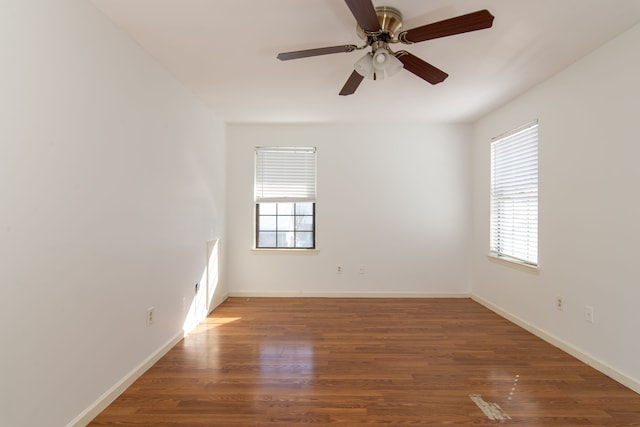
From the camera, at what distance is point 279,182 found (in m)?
4.42

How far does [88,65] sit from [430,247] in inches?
165

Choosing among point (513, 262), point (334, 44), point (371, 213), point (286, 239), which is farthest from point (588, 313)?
point (286, 239)

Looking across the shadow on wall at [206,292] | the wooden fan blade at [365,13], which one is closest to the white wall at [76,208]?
the shadow on wall at [206,292]

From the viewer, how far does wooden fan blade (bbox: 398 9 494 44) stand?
1.56 meters

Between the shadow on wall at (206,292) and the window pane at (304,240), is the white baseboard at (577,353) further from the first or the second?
the shadow on wall at (206,292)

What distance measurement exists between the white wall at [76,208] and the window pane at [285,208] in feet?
6.31

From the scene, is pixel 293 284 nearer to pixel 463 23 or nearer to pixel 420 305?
pixel 420 305

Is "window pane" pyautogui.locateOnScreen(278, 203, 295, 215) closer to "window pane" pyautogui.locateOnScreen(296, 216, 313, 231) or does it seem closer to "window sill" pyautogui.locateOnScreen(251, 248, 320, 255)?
"window pane" pyautogui.locateOnScreen(296, 216, 313, 231)

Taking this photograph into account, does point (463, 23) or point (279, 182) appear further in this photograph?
point (279, 182)

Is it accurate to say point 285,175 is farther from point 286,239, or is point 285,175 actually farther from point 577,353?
point 577,353

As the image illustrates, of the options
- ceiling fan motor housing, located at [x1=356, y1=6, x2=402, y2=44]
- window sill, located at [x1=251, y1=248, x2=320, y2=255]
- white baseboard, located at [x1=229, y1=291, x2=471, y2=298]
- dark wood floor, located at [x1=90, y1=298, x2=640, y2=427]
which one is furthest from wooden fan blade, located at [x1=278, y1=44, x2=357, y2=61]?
white baseboard, located at [x1=229, y1=291, x2=471, y2=298]

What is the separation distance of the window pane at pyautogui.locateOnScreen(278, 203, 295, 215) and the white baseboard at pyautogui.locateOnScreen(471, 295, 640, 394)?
3.02 meters

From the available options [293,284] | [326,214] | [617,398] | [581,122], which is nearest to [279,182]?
[326,214]

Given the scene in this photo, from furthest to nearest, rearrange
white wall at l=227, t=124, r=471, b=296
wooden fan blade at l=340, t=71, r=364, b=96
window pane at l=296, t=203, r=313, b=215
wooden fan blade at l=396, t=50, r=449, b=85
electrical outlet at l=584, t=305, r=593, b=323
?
window pane at l=296, t=203, r=313, b=215 < white wall at l=227, t=124, r=471, b=296 < electrical outlet at l=584, t=305, r=593, b=323 < wooden fan blade at l=340, t=71, r=364, b=96 < wooden fan blade at l=396, t=50, r=449, b=85
